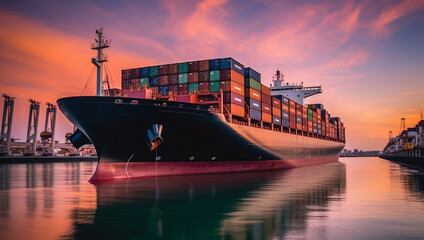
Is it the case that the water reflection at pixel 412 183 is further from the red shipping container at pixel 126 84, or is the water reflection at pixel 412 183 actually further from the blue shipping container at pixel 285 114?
the red shipping container at pixel 126 84

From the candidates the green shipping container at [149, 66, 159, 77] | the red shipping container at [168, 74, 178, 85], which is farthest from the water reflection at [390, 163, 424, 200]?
the green shipping container at [149, 66, 159, 77]

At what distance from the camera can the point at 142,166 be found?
87.7 feet

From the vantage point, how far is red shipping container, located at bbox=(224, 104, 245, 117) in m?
34.7

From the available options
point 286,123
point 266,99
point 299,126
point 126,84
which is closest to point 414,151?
point 299,126

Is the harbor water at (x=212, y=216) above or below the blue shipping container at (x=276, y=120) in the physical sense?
below

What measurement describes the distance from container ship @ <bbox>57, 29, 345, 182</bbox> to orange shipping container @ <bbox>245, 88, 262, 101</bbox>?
120 millimetres

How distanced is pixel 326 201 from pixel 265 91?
30.8 m

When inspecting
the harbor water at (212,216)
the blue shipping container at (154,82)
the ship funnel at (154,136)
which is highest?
the blue shipping container at (154,82)

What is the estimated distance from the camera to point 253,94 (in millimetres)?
40781

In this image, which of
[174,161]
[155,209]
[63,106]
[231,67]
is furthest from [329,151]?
[155,209]

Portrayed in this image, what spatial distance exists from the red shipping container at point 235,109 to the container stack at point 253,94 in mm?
2205

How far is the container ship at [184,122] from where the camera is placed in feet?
82.3

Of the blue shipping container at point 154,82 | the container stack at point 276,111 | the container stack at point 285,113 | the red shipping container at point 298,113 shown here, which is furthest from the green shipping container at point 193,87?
the red shipping container at point 298,113

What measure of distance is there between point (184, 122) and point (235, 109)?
30.7ft
